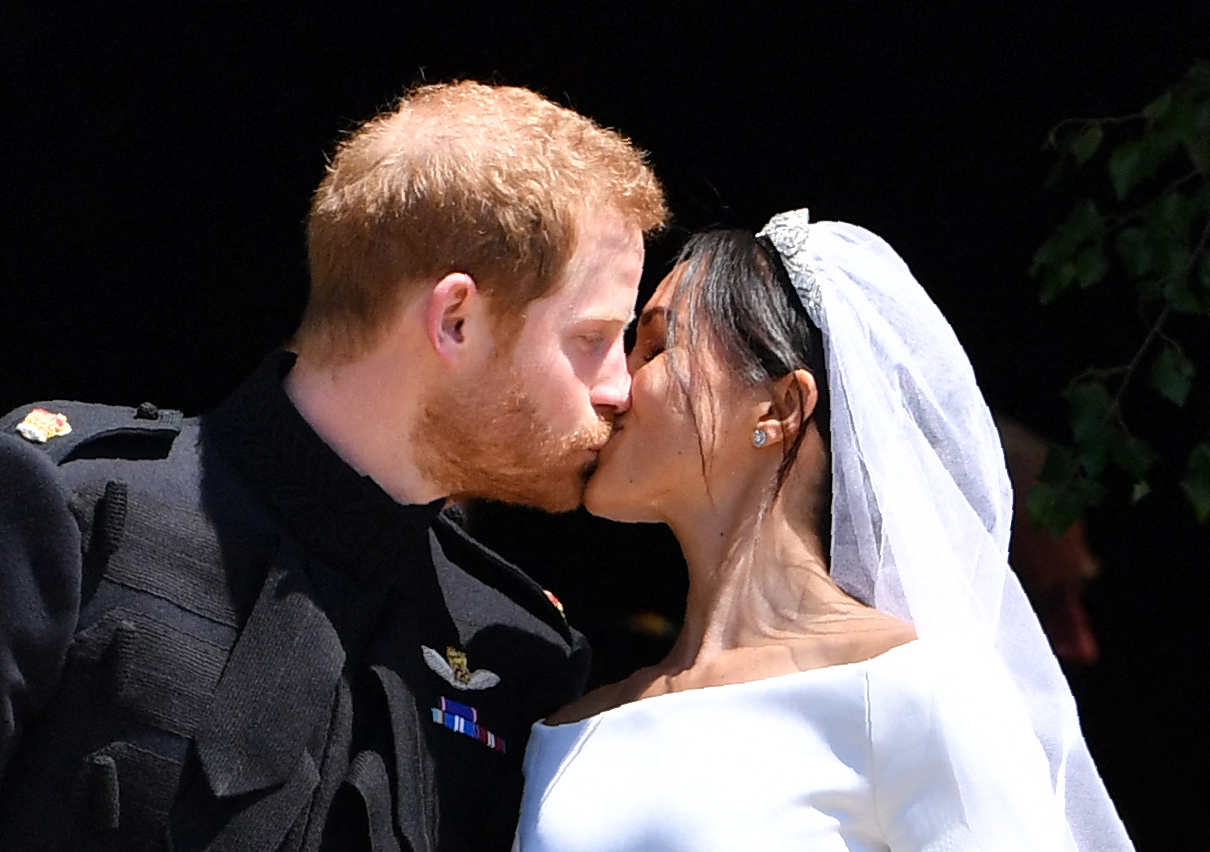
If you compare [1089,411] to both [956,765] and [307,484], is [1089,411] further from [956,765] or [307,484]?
[307,484]

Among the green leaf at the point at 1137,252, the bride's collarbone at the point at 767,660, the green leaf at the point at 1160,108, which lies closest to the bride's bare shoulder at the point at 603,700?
the bride's collarbone at the point at 767,660

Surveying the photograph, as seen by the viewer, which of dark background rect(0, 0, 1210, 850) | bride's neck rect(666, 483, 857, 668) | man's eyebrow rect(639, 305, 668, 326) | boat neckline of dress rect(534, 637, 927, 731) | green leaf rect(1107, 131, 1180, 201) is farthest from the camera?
dark background rect(0, 0, 1210, 850)

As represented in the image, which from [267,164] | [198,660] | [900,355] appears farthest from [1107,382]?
[198,660]

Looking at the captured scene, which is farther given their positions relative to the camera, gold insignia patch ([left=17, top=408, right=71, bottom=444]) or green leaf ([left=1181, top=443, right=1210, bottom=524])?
green leaf ([left=1181, top=443, right=1210, bottom=524])

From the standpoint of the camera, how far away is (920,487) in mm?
1858

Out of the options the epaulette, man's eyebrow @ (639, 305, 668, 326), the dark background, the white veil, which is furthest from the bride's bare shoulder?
the dark background

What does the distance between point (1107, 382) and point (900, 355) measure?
1482mm

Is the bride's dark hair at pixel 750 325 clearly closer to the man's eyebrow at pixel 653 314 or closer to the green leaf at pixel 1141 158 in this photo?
the man's eyebrow at pixel 653 314

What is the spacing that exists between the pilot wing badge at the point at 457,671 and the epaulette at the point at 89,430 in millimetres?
360

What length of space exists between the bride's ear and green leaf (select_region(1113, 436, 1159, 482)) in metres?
0.80

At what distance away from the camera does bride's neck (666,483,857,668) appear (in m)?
1.88

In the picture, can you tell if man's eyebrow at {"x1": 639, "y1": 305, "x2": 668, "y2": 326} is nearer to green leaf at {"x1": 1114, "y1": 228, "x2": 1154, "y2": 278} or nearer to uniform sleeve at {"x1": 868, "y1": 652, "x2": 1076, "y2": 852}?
uniform sleeve at {"x1": 868, "y1": 652, "x2": 1076, "y2": 852}

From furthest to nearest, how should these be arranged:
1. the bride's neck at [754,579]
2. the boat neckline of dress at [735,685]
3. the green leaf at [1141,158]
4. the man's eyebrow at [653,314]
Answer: the green leaf at [1141,158], the man's eyebrow at [653,314], the bride's neck at [754,579], the boat neckline of dress at [735,685]

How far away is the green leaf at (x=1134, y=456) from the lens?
8.23ft
